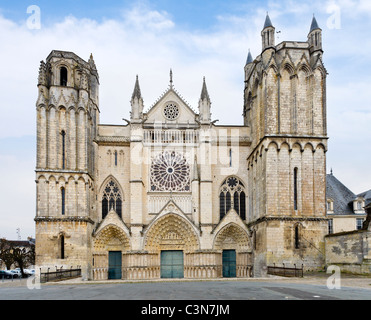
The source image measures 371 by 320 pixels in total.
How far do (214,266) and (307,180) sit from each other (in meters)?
9.92

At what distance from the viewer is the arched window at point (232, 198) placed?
3619 centimetres

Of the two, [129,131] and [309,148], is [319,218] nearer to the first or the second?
[309,148]

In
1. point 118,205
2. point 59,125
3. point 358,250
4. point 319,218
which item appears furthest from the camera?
point 118,205

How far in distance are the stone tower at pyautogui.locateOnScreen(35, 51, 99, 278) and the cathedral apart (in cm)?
8

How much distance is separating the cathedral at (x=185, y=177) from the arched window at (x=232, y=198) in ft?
0.28

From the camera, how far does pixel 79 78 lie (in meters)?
34.4

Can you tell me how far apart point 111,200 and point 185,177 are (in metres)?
6.51

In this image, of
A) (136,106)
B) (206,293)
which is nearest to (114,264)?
(136,106)

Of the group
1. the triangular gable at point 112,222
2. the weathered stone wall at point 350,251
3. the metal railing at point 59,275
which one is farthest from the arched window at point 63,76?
the weathered stone wall at point 350,251

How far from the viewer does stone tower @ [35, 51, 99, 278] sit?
3152 cm

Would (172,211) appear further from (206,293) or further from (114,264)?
(206,293)

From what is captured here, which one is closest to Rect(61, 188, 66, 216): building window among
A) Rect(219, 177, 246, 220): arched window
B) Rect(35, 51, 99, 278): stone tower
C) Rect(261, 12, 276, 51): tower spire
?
Rect(35, 51, 99, 278): stone tower

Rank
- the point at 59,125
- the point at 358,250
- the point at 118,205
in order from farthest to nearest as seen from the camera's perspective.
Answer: the point at 118,205 → the point at 59,125 → the point at 358,250
